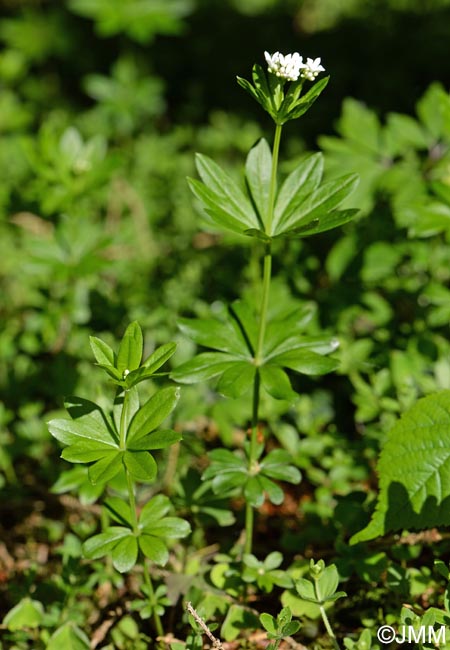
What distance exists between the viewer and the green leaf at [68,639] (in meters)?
1.93

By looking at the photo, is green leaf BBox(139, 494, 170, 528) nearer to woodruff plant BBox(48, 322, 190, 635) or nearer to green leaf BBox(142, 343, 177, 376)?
woodruff plant BBox(48, 322, 190, 635)

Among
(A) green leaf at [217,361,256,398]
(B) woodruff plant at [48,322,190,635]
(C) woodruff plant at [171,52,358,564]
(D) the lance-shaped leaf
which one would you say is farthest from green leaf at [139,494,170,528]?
(D) the lance-shaped leaf

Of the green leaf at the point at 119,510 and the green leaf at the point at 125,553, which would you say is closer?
the green leaf at the point at 125,553

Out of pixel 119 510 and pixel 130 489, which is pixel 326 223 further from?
pixel 119 510

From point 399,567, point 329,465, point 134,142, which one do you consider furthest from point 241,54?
point 399,567

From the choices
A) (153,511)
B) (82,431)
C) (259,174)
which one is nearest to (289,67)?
(259,174)

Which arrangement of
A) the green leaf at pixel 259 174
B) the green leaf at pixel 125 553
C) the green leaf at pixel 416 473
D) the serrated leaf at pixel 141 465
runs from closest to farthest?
the serrated leaf at pixel 141 465 < the green leaf at pixel 125 553 < the green leaf at pixel 416 473 < the green leaf at pixel 259 174

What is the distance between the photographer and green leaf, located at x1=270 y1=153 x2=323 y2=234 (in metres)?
1.84

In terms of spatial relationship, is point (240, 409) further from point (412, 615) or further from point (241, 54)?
point (241, 54)

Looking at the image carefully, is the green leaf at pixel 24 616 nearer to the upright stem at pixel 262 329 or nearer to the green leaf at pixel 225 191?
the upright stem at pixel 262 329

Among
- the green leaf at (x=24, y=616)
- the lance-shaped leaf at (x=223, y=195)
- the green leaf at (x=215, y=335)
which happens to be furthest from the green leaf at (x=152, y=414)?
the green leaf at (x=24, y=616)

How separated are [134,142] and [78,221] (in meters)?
1.83

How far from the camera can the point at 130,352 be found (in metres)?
1.65

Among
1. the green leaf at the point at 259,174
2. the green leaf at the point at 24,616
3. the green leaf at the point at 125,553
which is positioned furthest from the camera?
the green leaf at the point at 24,616
